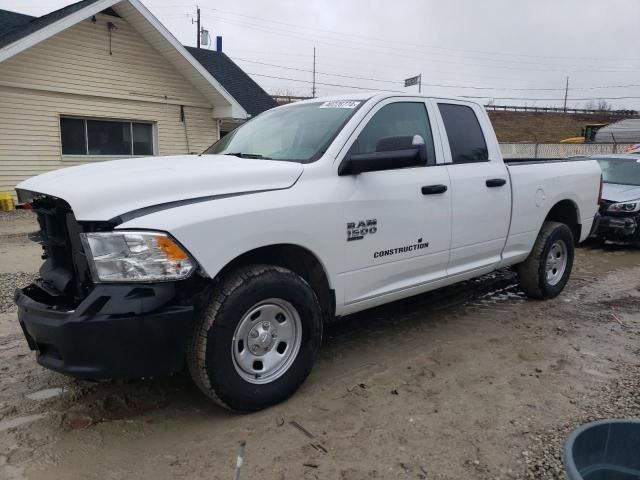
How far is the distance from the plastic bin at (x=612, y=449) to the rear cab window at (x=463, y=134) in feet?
8.75

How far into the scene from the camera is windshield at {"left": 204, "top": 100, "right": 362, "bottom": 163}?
368cm

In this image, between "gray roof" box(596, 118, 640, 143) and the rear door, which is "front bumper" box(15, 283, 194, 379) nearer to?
Result: the rear door

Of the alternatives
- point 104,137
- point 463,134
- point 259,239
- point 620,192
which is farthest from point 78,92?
point 620,192

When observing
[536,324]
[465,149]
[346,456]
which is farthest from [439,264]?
[346,456]

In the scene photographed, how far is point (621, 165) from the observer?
412 inches

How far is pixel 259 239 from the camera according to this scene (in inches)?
121

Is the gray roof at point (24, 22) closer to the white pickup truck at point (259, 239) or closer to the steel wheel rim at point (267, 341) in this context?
the white pickup truck at point (259, 239)

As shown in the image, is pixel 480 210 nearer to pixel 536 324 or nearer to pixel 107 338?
pixel 536 324

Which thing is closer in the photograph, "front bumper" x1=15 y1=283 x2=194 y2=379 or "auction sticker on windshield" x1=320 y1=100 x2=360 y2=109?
"front bumper" x1=15 y1=283 x2=194 y2=379

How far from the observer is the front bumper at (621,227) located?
29.2 feet

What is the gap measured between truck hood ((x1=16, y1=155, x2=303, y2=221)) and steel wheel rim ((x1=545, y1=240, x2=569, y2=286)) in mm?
3607

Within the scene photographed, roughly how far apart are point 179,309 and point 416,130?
247 cm

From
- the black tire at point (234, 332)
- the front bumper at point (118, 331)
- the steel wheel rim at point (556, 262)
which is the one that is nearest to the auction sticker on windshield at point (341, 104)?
the black tire at point (234, 332)

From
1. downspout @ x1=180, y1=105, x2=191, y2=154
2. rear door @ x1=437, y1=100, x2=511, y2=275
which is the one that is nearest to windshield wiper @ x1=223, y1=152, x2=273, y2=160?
rear door @ x1=437, y1=100, x2=511, y2=275
